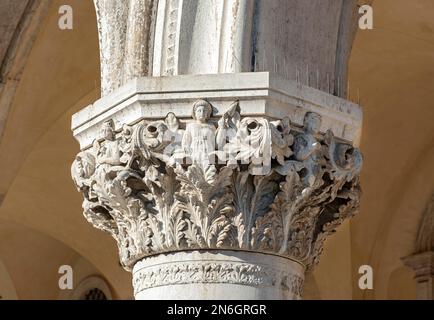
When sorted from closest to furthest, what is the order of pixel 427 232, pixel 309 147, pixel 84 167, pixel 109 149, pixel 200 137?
pixel 200 137 < pixel 309 147 < pixel 109 149 < pixel 84 167 < pixel 427 232

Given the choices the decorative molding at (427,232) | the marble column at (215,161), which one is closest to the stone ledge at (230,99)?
the marble column at (215,161)

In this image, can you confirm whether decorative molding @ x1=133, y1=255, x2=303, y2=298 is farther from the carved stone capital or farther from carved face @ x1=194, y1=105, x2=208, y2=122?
carved face @ x1=194, y1=105, x2=208, y2=122

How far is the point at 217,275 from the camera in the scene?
5031 mm

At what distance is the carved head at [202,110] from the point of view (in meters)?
5.02

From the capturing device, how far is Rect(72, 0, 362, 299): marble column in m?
5.02

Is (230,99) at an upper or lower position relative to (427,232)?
lower

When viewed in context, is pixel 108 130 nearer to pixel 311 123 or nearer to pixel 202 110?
pixel 202 110

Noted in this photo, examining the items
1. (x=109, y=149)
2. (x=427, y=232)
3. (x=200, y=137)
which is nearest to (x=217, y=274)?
(x=200, y=137)

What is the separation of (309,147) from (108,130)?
2.41 feet

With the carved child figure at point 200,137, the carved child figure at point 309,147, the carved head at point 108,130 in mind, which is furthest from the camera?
the carved head at point 108,130

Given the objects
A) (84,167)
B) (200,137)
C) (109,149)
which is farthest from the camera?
(84,167)

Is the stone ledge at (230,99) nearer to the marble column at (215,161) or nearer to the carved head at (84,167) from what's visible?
the marble column at (215,161)
